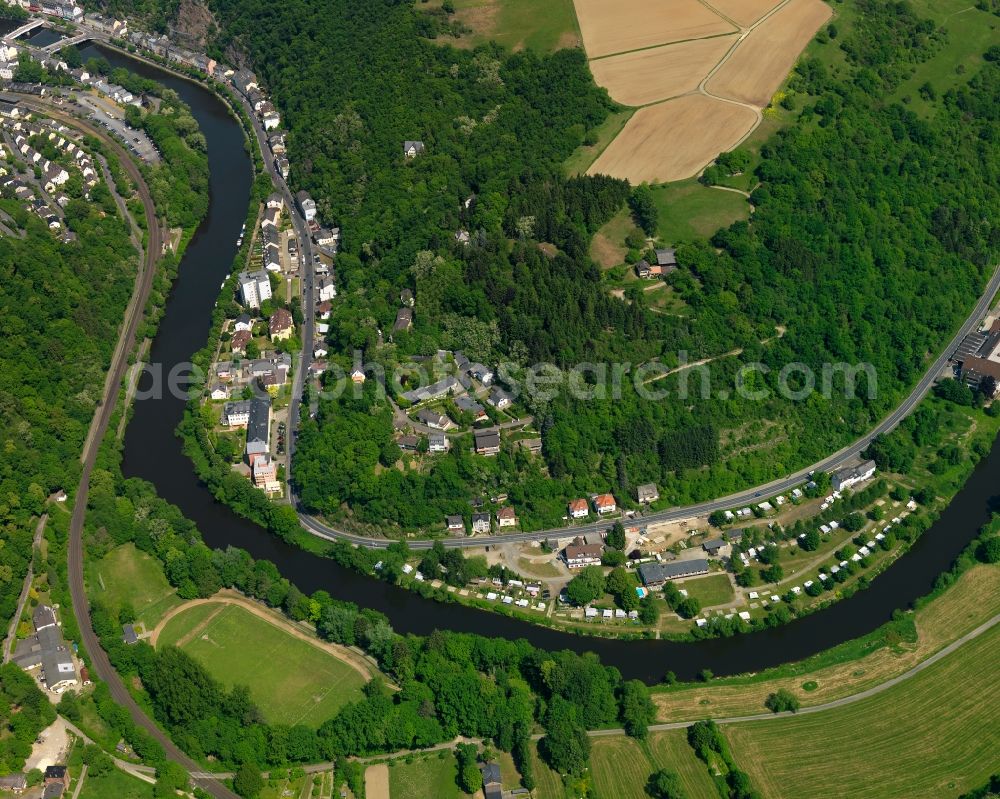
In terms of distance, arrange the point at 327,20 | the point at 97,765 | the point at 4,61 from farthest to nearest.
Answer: the point at 4,61 < the point at 327,20 < the point at 97,765

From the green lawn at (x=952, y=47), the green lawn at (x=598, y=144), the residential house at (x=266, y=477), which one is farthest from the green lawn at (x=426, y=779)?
the green lawn at (x=952, y=47)

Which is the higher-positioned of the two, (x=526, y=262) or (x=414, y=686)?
(x=526, y=262)

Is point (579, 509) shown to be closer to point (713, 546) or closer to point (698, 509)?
point (698, 509)

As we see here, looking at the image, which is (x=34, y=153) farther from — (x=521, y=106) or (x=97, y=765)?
(x=97, y=765)

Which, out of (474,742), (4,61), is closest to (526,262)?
(474,742)

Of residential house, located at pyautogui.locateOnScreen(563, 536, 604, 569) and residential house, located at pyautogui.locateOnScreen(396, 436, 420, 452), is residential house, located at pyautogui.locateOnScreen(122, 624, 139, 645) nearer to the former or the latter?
residential house, located at pyautogui.locateOnScreen(396, 436, 420, 452)

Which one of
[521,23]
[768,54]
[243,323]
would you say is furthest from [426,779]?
[521,23]

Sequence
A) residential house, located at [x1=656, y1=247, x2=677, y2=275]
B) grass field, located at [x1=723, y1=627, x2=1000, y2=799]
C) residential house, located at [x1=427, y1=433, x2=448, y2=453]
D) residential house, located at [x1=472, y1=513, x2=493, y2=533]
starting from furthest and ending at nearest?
residential house, located at [x1=656, y1=247, x2=677, y2=275]
residential house, located at [x1=427, y1=433, x2=448, y2=453]
residential house, located at [x1=472, y1=513, x2=493, y2=533]
grass field, located at [x1=723, y1=627, x2=1000, y2=799]

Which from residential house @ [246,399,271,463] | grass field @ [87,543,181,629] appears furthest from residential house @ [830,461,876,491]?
grass field @ [87,543,181,629]

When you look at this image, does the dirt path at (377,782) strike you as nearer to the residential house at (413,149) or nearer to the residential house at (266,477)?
the residential house at (266,477)
